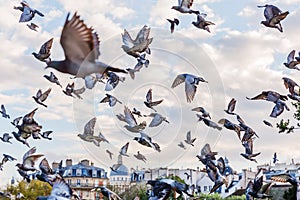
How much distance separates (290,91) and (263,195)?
4.53 meters

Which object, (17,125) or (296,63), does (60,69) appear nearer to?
(17,125)

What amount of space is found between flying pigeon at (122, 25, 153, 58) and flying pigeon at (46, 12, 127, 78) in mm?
6427

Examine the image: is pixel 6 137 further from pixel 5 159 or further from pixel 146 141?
pixel 146 141

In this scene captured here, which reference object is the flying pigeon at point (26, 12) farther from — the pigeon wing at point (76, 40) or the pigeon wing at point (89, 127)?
the pigeon wing at point (76, 40)

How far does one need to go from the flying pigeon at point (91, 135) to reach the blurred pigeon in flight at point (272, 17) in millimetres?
5773

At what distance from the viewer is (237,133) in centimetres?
1527

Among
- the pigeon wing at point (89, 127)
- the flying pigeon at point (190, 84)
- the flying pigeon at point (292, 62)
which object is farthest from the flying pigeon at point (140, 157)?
the flying pigeon at point (292, 62)

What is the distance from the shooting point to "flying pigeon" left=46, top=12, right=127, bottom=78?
23.2 ft

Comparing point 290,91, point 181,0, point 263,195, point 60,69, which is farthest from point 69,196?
point 290,91

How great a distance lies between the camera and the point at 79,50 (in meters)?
7.38

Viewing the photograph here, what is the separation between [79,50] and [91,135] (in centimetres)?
950

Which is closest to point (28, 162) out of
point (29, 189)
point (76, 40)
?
point (76, 40)

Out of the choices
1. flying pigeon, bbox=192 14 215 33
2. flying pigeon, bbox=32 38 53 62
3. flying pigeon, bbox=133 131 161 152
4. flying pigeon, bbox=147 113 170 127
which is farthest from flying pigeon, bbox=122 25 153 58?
flying pigeon, bbox=147 113 170 127

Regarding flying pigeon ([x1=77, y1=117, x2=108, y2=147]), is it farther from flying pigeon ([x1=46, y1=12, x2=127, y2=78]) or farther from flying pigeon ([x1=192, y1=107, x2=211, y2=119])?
flying pigeon ([x1=46, y1=12, x2=127, y2=78])
